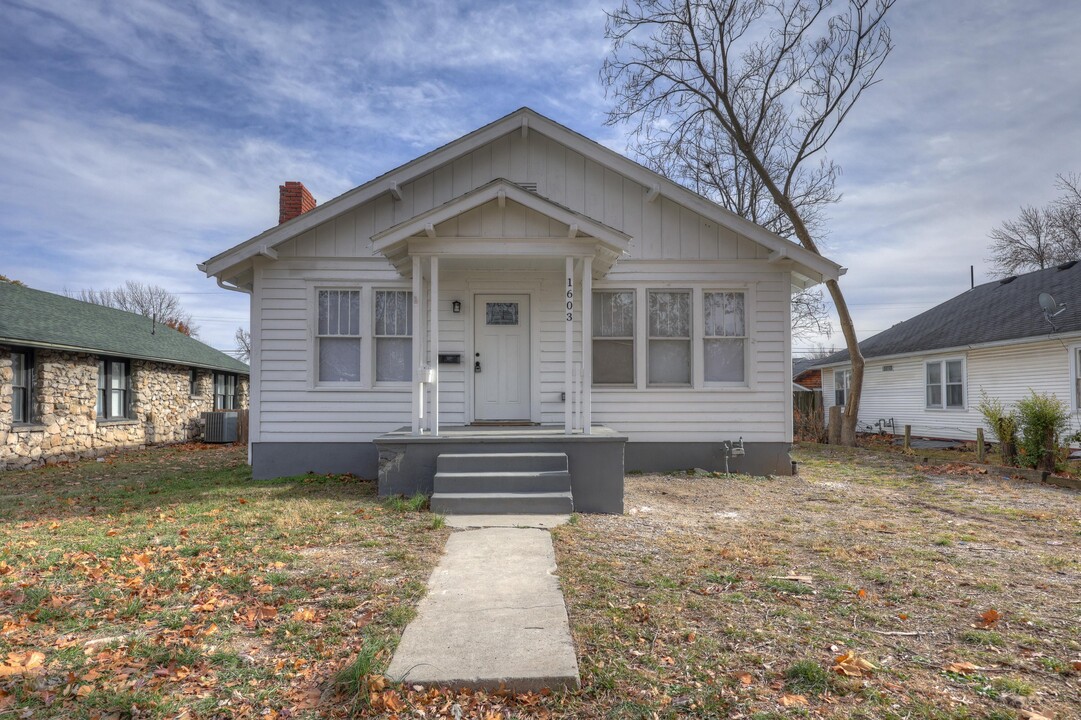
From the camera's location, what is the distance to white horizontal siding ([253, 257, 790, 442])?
31.2 ft

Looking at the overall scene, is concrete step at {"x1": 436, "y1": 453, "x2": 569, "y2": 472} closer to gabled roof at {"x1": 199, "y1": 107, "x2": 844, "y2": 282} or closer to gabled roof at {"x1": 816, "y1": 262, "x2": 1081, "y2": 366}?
gabled roof at {"x1": 199, "y1": 107, "x2": 844, "y2": 282}

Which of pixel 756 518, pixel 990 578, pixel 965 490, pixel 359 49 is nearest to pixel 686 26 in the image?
pixel 359 49

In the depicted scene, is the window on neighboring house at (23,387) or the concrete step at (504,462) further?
the window on neighboring house at (23,387)

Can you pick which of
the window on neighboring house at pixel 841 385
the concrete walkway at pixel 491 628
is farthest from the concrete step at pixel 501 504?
the window on neighboring house at pixel 841 385

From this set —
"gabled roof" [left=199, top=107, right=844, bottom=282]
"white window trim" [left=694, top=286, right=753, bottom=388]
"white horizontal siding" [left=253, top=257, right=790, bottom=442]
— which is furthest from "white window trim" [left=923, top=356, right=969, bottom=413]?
"white window trim" [left=694, top=286, right=753, bottom=388]

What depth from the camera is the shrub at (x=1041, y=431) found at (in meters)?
10.2

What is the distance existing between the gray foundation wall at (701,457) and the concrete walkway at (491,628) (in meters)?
4.93

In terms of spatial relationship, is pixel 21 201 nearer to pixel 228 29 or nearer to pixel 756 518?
pixel 228 29

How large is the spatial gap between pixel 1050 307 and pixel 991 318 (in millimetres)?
2867

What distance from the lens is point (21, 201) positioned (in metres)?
23.9

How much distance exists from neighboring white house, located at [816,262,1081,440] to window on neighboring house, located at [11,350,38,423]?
23.0 meters

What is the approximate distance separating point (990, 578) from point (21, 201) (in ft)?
105

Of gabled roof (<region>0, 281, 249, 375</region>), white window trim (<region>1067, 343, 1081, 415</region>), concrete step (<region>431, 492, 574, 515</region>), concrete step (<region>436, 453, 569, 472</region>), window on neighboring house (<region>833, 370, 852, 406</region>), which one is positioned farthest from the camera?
window on neighboring house (<region>833, 370, 852, 406</region>)

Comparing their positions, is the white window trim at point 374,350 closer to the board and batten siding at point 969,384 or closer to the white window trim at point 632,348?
the white window trim at point 632,348
